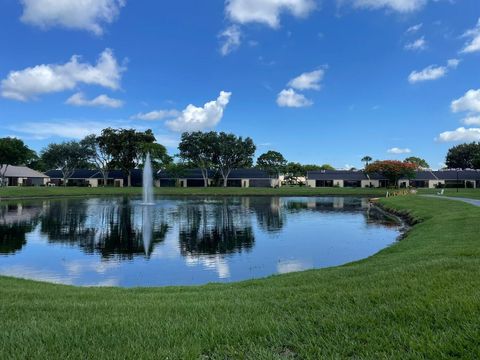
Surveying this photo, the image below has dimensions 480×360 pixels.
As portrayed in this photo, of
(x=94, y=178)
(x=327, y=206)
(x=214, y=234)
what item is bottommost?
(x=214, y=234)

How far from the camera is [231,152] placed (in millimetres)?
94000

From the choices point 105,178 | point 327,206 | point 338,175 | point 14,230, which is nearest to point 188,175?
point 105,178

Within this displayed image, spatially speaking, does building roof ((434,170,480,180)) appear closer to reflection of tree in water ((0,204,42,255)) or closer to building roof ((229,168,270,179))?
building roof ((229,168,270,179))

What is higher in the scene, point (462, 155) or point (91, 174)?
point (462, 155)

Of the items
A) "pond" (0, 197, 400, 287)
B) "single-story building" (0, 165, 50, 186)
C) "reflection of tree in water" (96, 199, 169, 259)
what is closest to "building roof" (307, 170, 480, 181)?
"single-story building" (0, 165, 50, 186)

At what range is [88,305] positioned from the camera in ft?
22.9

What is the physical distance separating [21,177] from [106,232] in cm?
8681

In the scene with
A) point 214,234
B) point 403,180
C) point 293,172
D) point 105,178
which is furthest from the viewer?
point 293,172

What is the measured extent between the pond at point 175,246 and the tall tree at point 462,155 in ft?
344

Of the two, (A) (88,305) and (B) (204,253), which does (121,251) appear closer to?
(B) (204,253)

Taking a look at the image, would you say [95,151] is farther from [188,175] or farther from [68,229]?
[68,229]

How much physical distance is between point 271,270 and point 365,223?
17681 millimetres

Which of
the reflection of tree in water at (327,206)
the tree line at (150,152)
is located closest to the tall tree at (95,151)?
the tree line at (150,152)

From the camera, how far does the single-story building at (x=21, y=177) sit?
98062 millimetres
